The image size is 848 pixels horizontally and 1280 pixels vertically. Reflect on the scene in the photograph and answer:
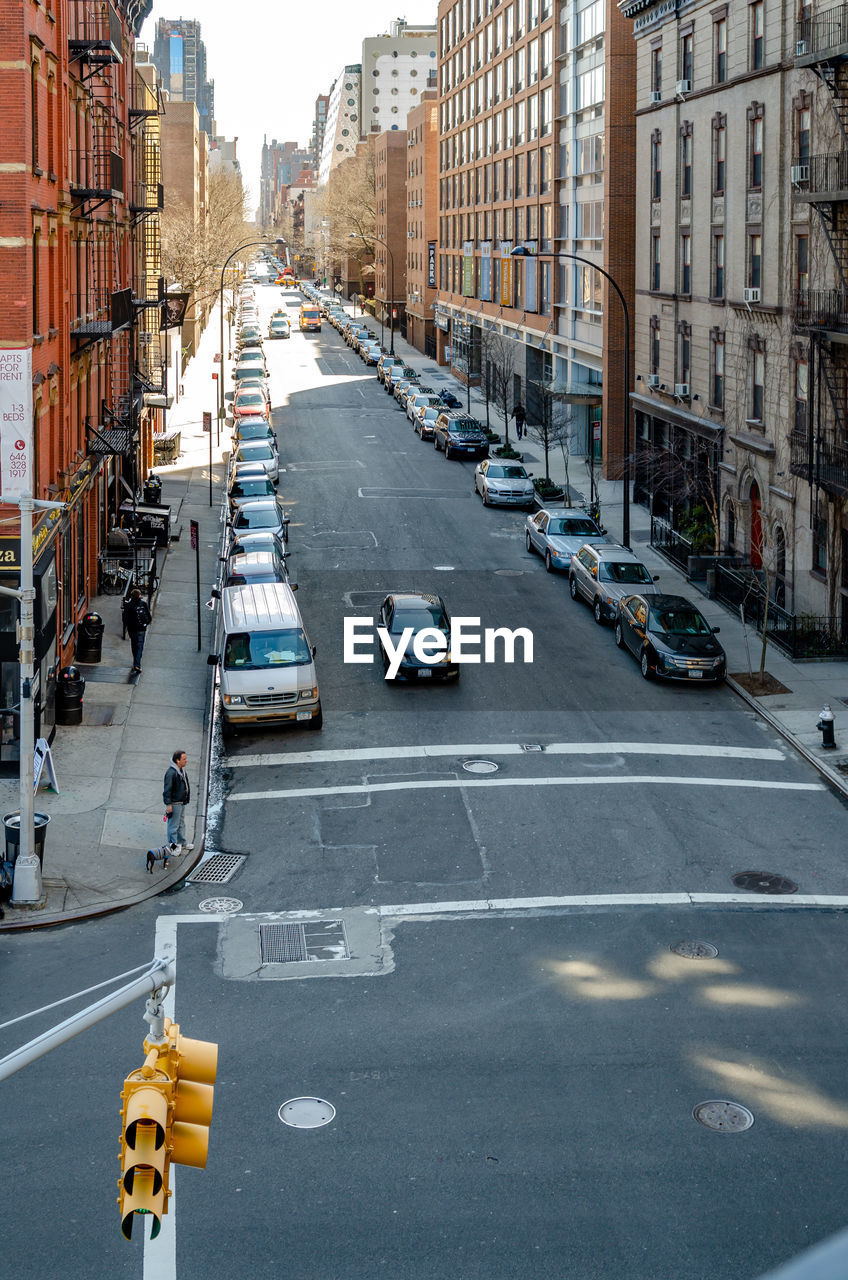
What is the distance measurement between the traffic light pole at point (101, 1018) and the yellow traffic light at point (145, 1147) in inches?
15.7

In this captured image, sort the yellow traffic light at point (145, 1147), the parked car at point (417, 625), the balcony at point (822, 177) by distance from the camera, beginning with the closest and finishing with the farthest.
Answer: the yellow traffic light at point (145, 1147), the parked car at point (417, 625), the balcony at point (822, 177)

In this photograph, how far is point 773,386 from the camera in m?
34.7

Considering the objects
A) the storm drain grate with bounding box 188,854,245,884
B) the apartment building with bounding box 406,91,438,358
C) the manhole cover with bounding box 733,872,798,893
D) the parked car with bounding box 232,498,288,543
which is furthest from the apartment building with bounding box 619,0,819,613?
the apartment building with bounding box 406,91,438,358

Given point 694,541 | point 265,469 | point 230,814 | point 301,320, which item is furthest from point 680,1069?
point 301,320

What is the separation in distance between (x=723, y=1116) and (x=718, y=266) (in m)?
30.8

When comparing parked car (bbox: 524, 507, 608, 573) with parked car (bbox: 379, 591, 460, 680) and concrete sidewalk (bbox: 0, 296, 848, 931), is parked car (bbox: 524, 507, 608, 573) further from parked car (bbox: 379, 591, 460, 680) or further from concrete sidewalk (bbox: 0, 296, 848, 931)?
parked car (bbox: 379, 591, 460, 680)

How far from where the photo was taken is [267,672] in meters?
24.9

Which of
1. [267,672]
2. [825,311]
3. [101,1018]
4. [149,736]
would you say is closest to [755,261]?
[825,311]

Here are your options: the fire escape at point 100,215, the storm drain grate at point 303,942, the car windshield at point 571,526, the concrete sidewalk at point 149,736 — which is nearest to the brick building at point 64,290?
the fire escape at point 100,215

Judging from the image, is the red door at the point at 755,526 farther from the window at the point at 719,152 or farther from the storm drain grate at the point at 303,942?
the storm drain grate at the point at 303,942

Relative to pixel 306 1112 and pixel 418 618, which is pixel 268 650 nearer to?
pixel 418 618

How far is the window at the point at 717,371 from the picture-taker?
128 feet

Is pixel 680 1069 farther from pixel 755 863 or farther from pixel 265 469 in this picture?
pixel 265 469

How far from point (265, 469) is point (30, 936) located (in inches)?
1288
